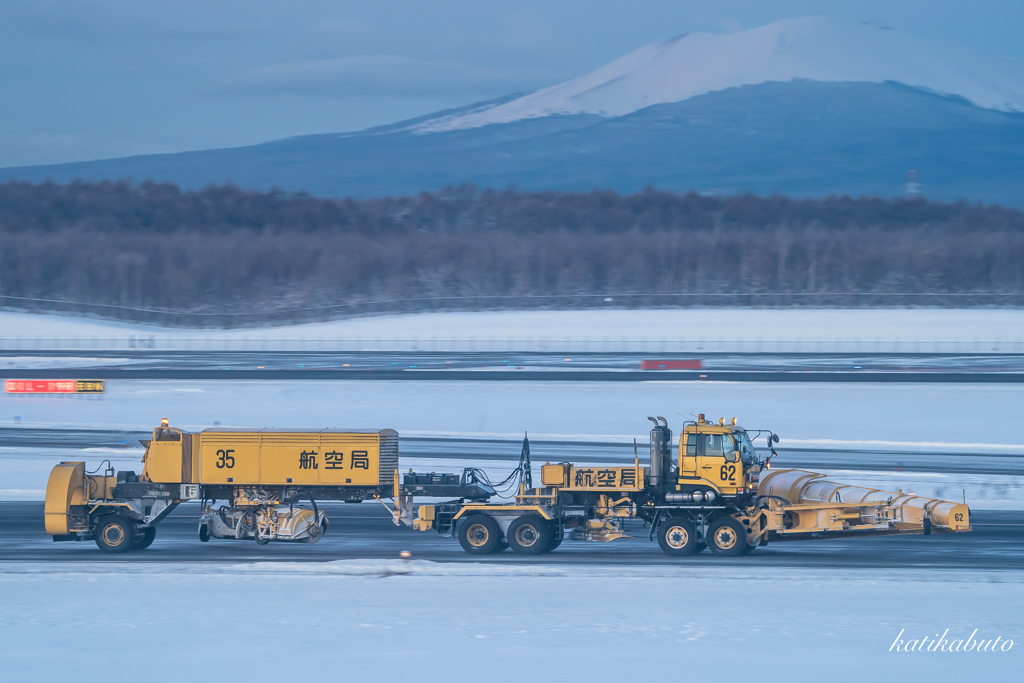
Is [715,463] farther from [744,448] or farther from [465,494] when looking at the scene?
[465,494]

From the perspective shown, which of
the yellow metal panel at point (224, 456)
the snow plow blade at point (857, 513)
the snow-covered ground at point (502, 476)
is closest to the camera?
the snow plow blade at point (857, 513)

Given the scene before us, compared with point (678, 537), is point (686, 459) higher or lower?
higher

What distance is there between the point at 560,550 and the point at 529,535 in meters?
1.02

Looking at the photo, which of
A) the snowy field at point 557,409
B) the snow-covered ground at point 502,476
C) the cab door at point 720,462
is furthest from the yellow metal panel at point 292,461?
the snowy field at point 557,409

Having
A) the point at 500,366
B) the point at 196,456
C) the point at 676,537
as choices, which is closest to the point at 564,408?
the point at 500,366

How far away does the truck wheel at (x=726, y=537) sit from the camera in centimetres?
2130

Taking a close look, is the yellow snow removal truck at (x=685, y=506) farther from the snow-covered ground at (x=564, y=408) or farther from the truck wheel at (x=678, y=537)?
the snow-covered ground at (x=564, y=408)

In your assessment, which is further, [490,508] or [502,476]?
[502,476]

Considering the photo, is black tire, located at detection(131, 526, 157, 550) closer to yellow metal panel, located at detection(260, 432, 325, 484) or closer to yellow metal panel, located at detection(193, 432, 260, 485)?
yellow metal panel, located at detection(193, 432, 260, 485)

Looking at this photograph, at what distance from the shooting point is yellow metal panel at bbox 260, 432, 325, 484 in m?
21.9

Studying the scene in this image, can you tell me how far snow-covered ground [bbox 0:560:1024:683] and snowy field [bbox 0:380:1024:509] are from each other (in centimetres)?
1636

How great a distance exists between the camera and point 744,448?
71.3 feet

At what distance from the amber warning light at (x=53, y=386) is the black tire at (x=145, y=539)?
90.1 ft

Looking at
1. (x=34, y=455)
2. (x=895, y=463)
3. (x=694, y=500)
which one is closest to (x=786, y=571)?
(x=694, y=500)
